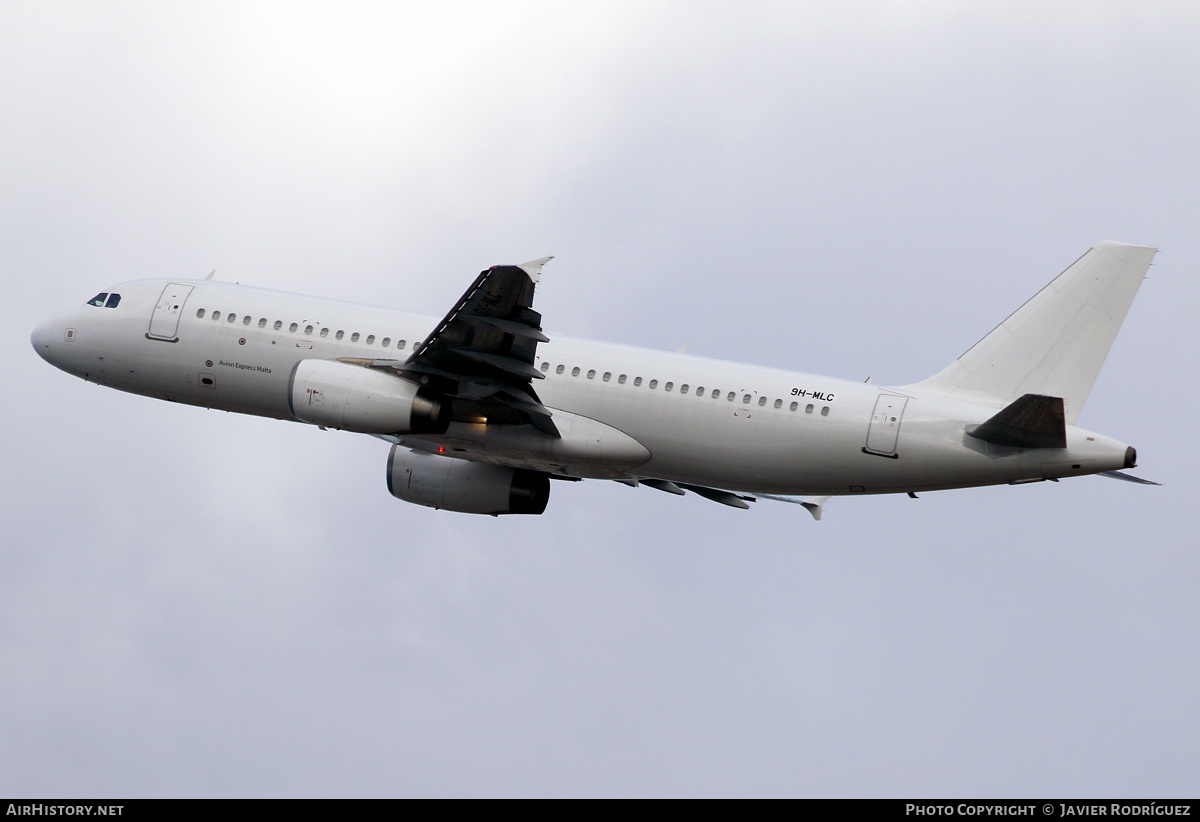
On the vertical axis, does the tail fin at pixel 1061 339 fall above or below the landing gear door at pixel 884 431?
above

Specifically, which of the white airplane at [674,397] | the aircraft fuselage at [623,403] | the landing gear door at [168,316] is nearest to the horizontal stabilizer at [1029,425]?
the white airplane at [674,397]

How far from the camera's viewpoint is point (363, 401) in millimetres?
33688

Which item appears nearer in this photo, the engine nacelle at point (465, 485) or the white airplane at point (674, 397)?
the white airplane at point (674, 397)

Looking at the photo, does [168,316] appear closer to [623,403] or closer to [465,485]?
[465,485]

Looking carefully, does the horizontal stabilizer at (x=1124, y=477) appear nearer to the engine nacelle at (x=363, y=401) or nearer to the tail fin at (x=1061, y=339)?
the tail fin at (x=1061, y=339)

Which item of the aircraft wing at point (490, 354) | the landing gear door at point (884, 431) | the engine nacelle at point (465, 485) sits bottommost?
the engine nacelle at point (465, 485)

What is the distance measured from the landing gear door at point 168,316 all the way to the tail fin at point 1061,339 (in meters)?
20.4

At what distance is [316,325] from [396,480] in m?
5.12

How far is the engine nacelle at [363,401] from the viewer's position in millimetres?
33688

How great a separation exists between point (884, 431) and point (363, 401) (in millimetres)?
12806

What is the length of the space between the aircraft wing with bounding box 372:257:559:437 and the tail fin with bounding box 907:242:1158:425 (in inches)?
403

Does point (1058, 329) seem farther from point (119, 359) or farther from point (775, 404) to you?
point (119, 359)

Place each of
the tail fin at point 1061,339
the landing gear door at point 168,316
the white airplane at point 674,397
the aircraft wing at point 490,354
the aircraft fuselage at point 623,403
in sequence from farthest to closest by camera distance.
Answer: the landing gear door at point 168,316
the tail fin at point 1061,339
the aircraft fuselage at point 623,403
the white airplane at point 674,397
the aircraft wing at point 490,354
